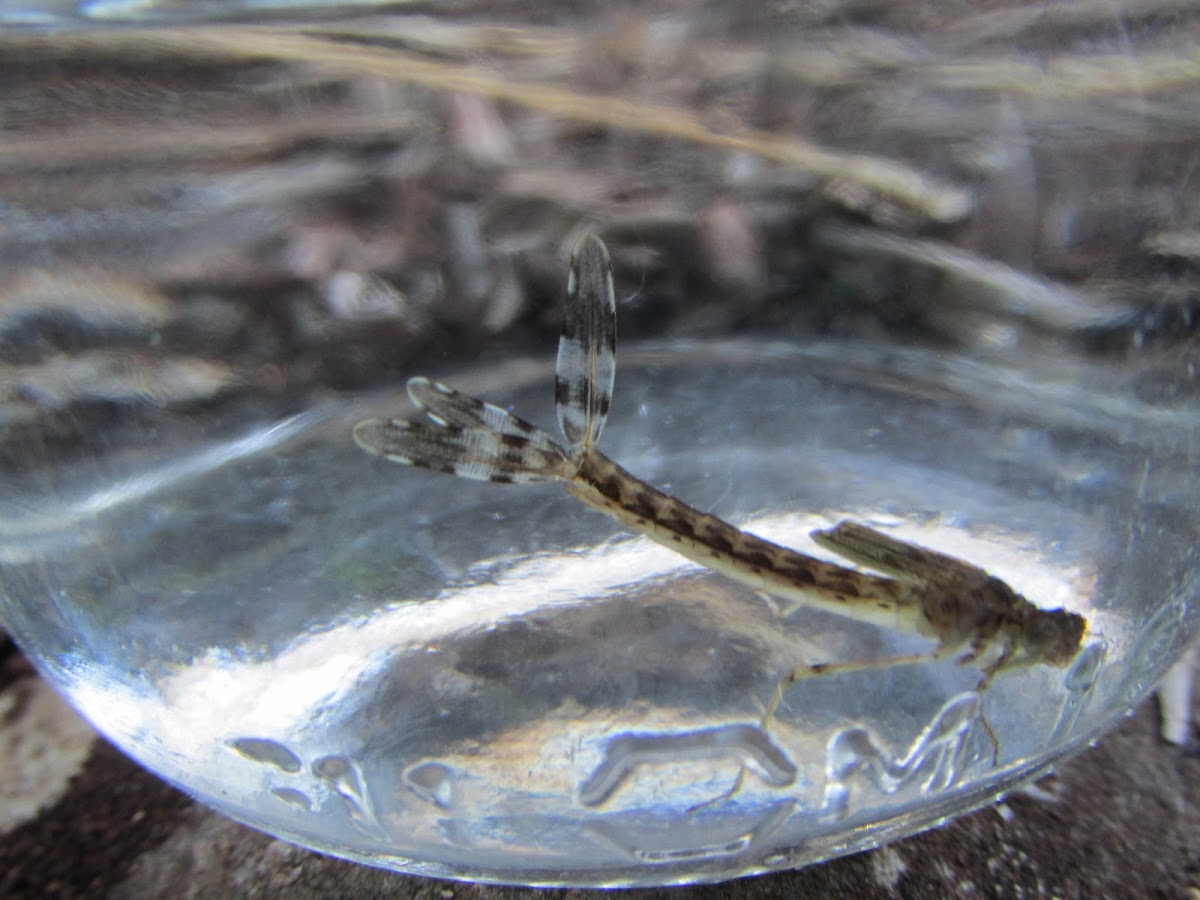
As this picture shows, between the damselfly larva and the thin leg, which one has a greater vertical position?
the damselfly larva

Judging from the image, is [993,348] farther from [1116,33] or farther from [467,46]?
[467,46]

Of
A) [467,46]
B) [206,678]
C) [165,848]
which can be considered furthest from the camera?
[165,848]

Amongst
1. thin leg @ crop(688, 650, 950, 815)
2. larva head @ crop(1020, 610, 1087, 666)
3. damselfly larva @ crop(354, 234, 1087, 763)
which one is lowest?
thin leg @ crop(688, 650, 950, 815)

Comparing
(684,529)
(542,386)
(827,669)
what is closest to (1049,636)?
(827,669)

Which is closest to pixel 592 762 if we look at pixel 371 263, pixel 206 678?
pixel 206 678

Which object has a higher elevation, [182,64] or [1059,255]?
[182,64]

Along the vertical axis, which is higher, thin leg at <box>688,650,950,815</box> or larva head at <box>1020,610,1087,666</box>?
larva head at <box>1020,610,1087,666</box>
